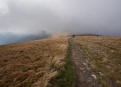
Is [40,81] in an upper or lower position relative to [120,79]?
upper

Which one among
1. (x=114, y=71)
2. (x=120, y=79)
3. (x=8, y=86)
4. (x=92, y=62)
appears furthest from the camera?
(x=92, y=62)

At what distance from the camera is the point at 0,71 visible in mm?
20984

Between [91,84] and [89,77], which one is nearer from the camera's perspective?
[91,84]

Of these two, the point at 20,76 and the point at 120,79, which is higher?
the point at 20,76

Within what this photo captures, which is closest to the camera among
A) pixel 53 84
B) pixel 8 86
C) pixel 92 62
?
pixel 53 84

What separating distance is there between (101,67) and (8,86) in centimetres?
1308

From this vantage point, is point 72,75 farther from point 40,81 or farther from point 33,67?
point 33,67

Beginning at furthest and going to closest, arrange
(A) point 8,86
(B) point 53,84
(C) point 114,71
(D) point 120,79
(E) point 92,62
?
1. (E) point 92,62
2. (C) point 114,71
3. (D) point 120,79
4. (A) point 8,86
5. (B) point 53,84

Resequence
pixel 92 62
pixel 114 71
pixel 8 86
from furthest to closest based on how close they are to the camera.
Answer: pixel 92 62 < pixel 114 71 < pixel 8 86

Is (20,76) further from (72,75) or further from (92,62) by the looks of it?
(92,62)

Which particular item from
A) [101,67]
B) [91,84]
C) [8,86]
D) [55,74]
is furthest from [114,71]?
[8,86]

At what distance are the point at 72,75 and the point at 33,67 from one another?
22.2 feet

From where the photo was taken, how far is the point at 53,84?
1498 cm

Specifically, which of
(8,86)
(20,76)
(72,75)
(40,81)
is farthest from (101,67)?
(8,86)
